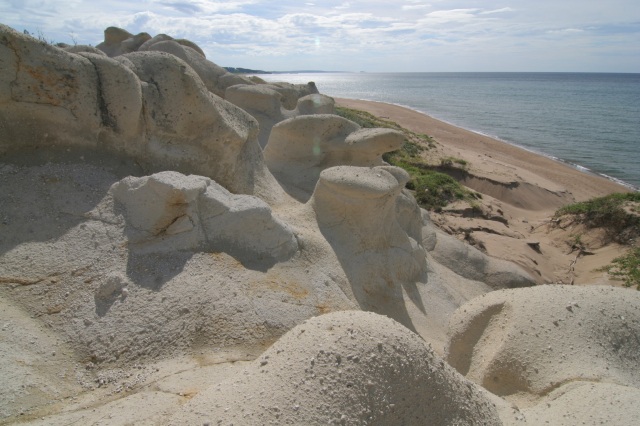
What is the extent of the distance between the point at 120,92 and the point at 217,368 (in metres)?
2.25

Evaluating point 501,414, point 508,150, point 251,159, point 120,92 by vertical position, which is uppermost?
point 120,92

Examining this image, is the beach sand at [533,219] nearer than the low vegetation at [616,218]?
No

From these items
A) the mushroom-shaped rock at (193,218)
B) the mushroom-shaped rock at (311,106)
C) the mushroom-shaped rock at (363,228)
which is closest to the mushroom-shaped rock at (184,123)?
the mushroom-shaped rock at (193,218)

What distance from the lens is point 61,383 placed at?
2.49 metres

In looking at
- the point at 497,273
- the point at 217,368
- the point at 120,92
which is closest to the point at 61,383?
the point at 217,368

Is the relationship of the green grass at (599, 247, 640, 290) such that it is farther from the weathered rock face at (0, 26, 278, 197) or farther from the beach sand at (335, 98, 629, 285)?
the weathered rock face at (0, 26, 278, 197)

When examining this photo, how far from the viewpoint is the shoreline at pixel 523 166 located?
1545 centimetres

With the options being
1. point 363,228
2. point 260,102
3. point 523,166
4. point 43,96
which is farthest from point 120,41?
point 523,166

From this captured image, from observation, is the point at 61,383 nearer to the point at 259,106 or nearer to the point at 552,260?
the point at 259,106

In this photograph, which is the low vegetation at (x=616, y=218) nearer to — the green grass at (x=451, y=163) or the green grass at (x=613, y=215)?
the green grass at (x=613, y=215)

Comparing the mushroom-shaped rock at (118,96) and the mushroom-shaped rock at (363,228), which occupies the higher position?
the mushroom-shaped rock at (118,96)

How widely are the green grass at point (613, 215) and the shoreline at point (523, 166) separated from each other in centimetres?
408

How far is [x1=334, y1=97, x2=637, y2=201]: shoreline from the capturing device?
15453 mm

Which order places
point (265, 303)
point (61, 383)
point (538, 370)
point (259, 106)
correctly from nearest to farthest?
point (61, 383) → point (538, 370) → point (265, 303) → point (259, 106)
